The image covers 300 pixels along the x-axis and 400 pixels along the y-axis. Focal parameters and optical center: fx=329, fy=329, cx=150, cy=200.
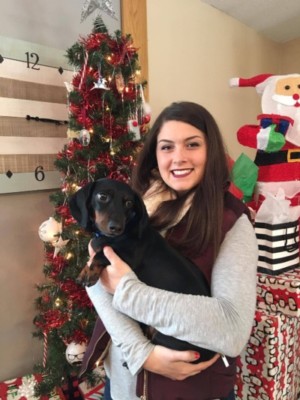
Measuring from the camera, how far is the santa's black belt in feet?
5.24

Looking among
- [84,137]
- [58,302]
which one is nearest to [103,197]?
[84,137]

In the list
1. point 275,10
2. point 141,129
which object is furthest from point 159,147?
point 275,10

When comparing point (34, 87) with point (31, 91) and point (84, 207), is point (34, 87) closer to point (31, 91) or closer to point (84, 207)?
point (31, 91)

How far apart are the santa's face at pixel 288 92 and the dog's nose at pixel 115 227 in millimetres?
1255

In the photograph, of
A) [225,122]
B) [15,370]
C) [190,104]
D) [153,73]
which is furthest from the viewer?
[225,122]

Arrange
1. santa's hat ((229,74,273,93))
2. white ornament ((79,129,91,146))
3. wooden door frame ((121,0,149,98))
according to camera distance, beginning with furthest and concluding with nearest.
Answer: wooden door frame ((121,0,149,98)) < santa's hat ((229,74,273,93)) < white ornament ((79,129,91,146))

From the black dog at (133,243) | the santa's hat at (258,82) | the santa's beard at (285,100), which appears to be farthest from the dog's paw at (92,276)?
the santa's hat at (258,82)

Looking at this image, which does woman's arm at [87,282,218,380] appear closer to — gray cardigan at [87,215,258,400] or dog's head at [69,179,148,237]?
gray cardigan at [87,215,258,400]

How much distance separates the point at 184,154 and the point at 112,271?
1.18ft

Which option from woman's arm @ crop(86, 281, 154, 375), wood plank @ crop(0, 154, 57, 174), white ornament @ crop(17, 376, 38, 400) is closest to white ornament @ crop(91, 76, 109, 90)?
wood plank @ crop(0, 154, 57, 174)

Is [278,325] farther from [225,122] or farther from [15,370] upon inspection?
[225,122]

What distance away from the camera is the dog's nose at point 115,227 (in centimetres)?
83

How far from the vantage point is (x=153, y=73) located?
6.97 feet

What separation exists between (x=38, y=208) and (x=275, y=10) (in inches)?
85.9
